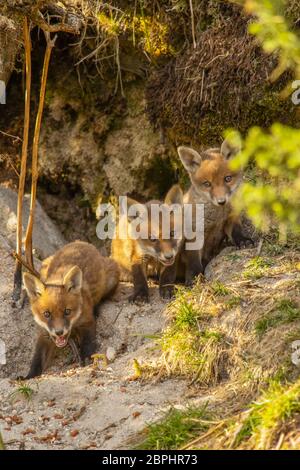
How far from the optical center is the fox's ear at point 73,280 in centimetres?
621

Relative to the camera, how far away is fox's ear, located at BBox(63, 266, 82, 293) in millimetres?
6211

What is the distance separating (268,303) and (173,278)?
5.40 feet

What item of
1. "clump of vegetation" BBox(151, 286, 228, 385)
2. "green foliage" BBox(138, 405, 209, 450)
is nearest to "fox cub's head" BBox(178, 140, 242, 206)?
"clump of vegetation" BBox(151, 286, 228, 385)

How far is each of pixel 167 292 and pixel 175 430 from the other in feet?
8.10

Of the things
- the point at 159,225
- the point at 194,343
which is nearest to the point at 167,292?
the point at 159,225

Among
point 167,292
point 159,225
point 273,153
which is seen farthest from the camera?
point 159,225

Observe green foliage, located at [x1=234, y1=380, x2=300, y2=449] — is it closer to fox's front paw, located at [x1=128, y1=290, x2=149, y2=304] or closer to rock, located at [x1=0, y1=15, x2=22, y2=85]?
fox's front paw, located at [x1=128, y1=290, x2=149, y2=304]

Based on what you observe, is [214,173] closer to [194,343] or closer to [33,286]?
[33,286]

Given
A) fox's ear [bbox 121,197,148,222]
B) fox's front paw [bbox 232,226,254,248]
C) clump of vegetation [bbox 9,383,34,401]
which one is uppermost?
fox's ear [bbox 121,197,148,222]

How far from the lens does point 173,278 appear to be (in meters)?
6.88

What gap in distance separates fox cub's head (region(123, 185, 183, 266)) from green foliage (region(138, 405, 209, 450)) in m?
2.30

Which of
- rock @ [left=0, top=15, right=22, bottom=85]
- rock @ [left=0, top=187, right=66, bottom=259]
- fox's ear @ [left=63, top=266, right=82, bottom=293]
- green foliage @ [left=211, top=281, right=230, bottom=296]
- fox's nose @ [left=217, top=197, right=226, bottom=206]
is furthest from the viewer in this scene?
rock @ [left=0, top=187, right=66, bottom=259]

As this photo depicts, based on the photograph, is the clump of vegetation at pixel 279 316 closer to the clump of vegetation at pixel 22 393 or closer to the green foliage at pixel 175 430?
the green foliage at pixel 175 430

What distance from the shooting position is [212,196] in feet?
22.7
